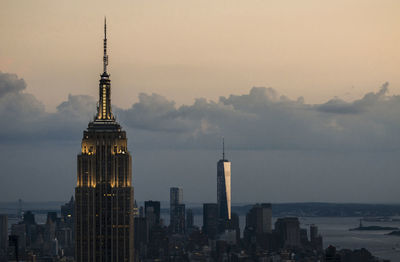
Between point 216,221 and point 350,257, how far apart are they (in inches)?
1760

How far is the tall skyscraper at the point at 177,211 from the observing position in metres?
116

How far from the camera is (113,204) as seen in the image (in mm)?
53062

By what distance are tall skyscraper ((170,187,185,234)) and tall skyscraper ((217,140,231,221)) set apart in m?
5.10

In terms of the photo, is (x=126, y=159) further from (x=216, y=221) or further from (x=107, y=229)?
(x=216, y=221)

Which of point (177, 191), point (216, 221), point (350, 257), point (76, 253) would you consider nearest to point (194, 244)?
point (177, 191)

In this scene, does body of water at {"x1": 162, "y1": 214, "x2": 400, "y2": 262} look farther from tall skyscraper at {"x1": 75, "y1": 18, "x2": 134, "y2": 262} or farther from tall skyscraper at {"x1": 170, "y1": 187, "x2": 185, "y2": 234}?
tall skyscraper at {"x1": 75, "y1": 18, "x2": 134, "y2": 262}

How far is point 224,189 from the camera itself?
12338cm

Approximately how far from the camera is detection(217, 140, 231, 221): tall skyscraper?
11844cm

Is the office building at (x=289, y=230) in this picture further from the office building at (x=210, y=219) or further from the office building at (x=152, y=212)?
the office building at (x=152, y=212)

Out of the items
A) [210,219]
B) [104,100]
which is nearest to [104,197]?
[104,100]

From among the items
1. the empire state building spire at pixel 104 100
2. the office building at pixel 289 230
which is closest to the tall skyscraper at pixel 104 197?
the empire state building spire at pixel 104 100

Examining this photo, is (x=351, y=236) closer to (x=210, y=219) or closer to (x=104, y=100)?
(x=210, y=219)

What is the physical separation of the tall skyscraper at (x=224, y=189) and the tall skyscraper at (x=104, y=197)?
199ft

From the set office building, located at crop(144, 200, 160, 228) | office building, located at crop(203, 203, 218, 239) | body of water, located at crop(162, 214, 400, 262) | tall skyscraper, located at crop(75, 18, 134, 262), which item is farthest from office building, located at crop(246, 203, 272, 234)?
tall skyscraper, located at crop(75, 18, 134, 262)
